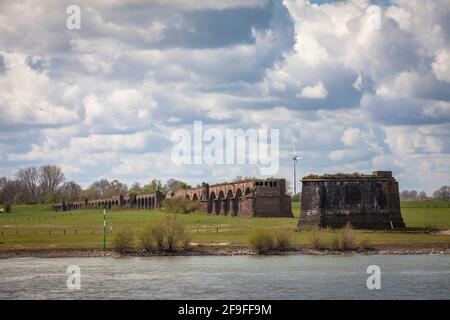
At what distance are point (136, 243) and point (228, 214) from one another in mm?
59254

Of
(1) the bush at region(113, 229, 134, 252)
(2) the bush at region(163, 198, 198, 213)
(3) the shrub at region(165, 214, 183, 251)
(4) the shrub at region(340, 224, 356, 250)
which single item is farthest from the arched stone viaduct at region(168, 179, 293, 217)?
(1) the bush at region(113, 229, 134, 252)

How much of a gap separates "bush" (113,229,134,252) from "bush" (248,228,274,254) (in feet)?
30.1

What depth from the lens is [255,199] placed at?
11088cm

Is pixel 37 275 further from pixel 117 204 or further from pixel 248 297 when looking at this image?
pixel 117 204

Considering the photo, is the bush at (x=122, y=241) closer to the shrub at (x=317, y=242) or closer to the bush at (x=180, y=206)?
the shrub at (x=317, y=242)

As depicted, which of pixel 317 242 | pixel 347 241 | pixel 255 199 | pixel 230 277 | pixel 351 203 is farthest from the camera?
pixel 255 199

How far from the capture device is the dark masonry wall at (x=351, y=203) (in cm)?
7962

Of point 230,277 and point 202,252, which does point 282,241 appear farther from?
point 230,277

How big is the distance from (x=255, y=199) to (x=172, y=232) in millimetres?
49889

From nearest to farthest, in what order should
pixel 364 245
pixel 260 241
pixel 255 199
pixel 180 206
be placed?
1. pixel 260 241
2. pixel 364 245
3. pixel 255 199
4. pixel 180 206

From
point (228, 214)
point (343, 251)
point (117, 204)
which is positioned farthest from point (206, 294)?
point (117, 204)

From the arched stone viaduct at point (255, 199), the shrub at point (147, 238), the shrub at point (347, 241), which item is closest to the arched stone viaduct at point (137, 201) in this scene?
the arched stone viaduct at point (255, 199)

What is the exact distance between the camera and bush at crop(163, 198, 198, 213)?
130 m

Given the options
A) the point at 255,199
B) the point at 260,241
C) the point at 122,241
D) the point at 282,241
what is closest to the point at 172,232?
the point at 122,241
